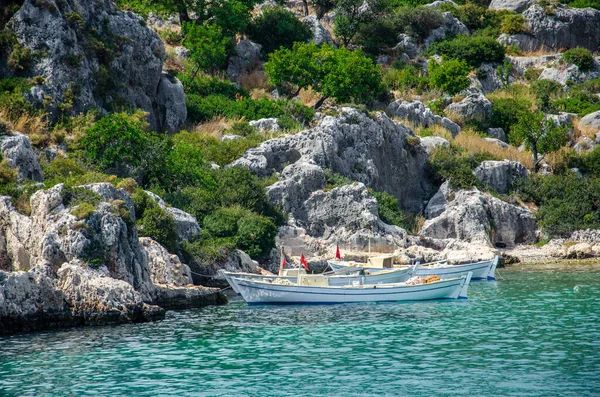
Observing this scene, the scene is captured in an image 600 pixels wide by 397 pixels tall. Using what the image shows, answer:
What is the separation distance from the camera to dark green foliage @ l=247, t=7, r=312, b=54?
84062mm

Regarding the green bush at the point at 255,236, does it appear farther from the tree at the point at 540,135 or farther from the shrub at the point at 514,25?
the shrub at the point at 514,25

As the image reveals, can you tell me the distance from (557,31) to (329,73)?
37084 millimetres

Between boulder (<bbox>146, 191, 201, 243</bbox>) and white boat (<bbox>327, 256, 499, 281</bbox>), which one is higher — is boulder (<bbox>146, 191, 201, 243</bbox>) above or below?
above

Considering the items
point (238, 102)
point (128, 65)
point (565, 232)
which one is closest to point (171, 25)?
point (238, 102)

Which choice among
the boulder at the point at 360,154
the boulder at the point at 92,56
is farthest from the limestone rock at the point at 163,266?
the boulder at the point at 92,56

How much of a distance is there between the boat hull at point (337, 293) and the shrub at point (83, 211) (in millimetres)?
9037

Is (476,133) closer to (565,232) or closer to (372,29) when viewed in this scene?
(565,232)

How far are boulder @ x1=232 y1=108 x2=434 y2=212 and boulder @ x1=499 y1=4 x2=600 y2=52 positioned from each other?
3397cm

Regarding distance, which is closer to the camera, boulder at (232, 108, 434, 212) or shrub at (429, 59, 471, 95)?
boulder at (232, 108, 434, 212)

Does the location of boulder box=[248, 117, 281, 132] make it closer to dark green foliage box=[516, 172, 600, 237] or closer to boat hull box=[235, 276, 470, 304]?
dark green foliage box=[516, 172, 600, 237]

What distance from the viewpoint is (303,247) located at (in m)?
51.2

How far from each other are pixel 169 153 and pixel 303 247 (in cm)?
1107

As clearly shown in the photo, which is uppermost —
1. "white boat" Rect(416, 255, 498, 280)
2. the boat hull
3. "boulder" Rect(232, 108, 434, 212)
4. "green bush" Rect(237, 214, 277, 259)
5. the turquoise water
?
"boulder" Rect(232, 108, 434, 212)

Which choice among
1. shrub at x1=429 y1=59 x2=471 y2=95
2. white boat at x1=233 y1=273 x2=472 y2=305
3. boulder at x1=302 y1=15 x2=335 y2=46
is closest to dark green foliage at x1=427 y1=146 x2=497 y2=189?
shrub at x1=429 y1=59 x2=471 y2=95
